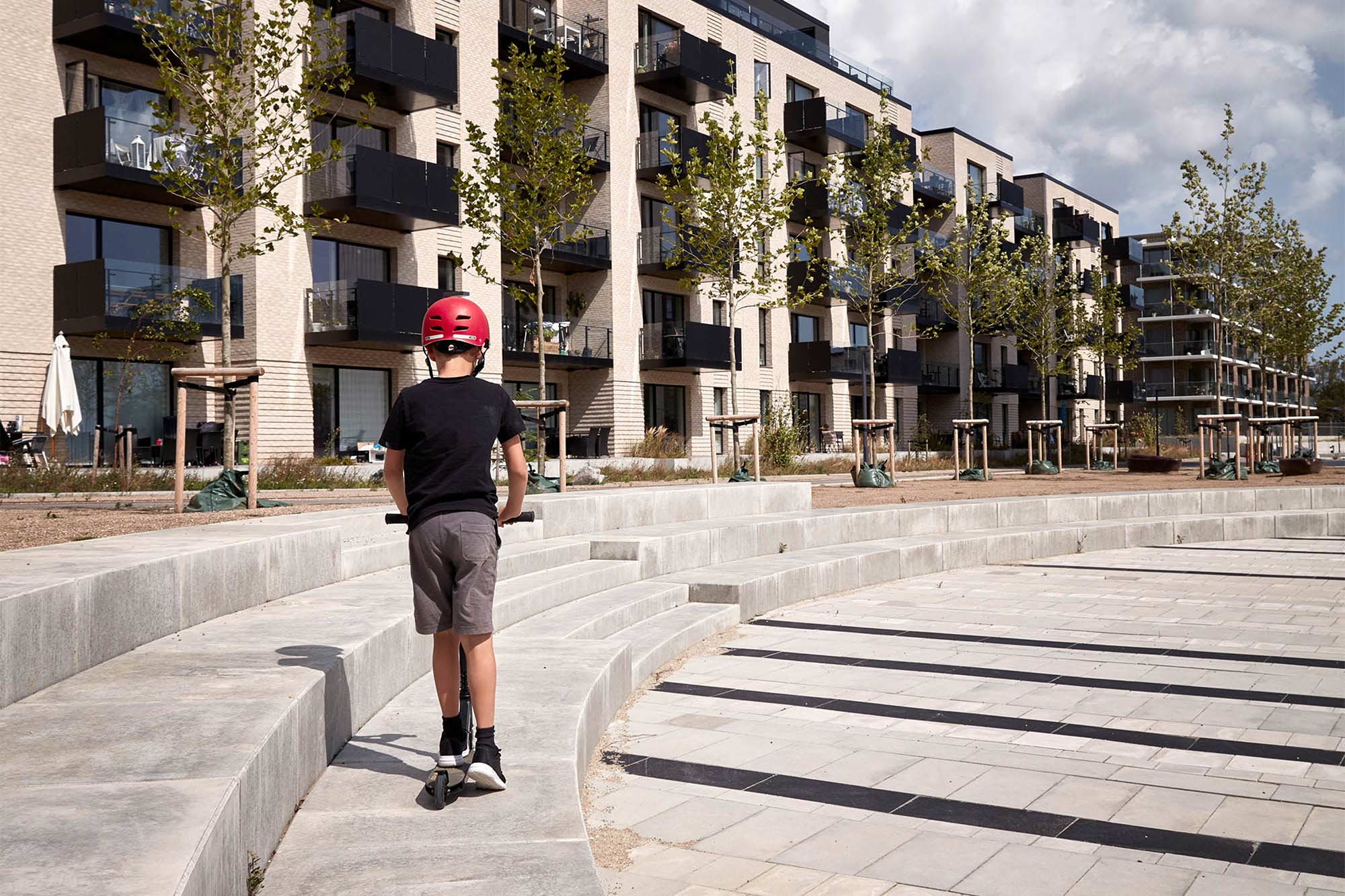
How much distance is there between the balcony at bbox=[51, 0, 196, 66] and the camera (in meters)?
20.8

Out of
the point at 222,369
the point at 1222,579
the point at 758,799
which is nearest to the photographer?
the point at 758,799

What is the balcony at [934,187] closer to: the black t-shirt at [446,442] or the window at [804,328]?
the window at [804,328]

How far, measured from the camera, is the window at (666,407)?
116ft

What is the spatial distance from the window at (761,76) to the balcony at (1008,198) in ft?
60.0

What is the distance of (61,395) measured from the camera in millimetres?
17891

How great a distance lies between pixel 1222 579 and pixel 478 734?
10238 mm

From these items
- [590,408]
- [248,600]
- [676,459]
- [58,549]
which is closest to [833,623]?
[248,600]

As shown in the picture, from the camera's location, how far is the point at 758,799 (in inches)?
186

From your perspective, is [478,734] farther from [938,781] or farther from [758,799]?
[938,781]

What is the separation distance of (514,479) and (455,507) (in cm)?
31

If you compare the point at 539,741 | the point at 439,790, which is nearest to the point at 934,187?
the point at 539,741

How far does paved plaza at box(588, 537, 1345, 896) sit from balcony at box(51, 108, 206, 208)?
57.6 feet

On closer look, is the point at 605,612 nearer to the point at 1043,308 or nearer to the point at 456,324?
the point at 456,324

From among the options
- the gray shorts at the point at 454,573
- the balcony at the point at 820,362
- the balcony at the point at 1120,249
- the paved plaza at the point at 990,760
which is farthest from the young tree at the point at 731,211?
the balcony at the point at 1120,249
